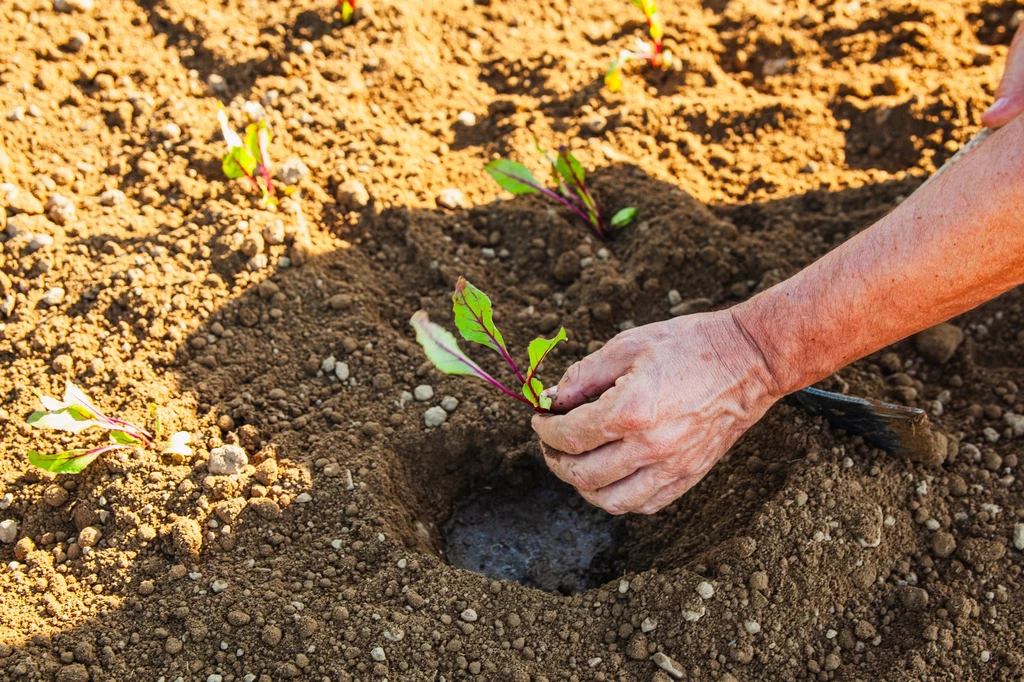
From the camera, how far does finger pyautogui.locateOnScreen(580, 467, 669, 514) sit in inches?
65.5

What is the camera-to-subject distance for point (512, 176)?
8.11ft

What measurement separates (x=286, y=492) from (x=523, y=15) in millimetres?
2139

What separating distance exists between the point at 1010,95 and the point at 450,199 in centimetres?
165

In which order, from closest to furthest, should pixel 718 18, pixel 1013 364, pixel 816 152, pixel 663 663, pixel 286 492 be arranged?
pixel 663 663
pixel 286 492
pixel 1013 364
pixel 816 152
pixel 718 18

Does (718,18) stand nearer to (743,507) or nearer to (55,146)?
(743,507)

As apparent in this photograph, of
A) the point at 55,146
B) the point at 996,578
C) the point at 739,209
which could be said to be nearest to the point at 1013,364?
the point at 996,578

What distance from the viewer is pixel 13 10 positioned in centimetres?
280

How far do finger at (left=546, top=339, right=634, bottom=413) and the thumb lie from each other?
138 centimetres

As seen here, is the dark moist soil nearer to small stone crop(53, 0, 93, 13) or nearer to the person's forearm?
small stone crop(53, 0, 93, 13)

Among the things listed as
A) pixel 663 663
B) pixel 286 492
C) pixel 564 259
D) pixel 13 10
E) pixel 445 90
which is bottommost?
pixel 663 663

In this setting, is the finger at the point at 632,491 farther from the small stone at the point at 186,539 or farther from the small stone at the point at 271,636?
the small stone at the point at 186,539

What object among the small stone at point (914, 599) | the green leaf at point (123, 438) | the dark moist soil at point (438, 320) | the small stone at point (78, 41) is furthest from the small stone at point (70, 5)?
the small stone at point (914, 599)

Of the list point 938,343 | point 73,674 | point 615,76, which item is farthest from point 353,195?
point 938,343

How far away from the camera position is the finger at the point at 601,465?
1.62 meters
